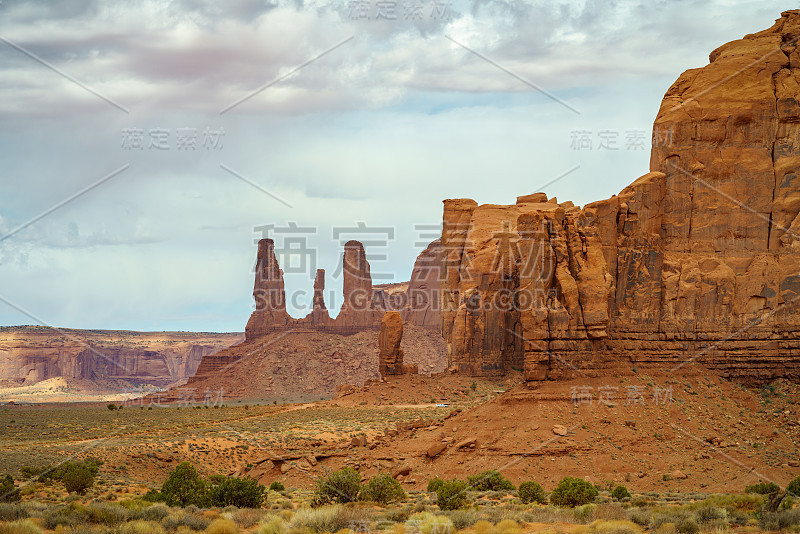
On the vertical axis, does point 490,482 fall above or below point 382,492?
below

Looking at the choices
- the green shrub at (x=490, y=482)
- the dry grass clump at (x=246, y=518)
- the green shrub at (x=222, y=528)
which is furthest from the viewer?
the green shrub at (x=490, y=482)

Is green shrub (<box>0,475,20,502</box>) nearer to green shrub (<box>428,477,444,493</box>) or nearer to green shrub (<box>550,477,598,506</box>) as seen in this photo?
green shrub (<box>428,477,444,493</box>)

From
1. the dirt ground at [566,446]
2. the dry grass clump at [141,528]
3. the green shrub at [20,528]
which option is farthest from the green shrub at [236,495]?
the green shrub at [20,528]

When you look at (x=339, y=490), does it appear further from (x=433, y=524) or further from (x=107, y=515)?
(x=107, y=515)

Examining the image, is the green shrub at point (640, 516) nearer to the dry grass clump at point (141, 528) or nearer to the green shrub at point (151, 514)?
the dry grass clump at point (141, 528)

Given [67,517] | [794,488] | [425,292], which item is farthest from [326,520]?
[425,292]

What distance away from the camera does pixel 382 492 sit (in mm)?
28750

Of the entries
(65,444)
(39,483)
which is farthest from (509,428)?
(65,444)

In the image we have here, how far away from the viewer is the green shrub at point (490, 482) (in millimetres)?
30703

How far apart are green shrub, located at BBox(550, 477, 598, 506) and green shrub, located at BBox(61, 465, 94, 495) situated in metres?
16.4

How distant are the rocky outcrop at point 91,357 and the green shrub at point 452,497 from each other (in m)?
145

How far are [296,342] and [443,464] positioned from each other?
4011 inches

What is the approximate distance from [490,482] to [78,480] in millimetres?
14564

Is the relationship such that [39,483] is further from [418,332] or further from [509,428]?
[418,332]
